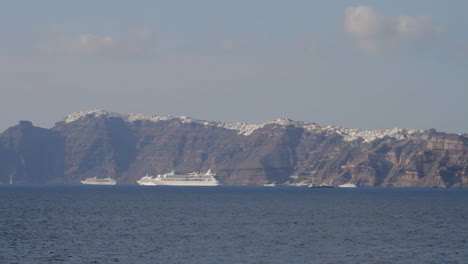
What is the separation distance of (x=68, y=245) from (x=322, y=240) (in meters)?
26.8

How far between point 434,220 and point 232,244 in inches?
1807

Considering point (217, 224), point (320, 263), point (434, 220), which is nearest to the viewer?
point (320, 263)

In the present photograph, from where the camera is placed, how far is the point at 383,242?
77938 millimetres

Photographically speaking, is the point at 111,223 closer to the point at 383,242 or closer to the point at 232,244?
the point at 232,244

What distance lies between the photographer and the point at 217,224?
10150 centimetres

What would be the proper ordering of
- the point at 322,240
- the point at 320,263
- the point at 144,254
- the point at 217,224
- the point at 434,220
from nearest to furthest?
the point at 320,263
the point at 144,254
the point at 322,240
the point at 217,224
the point at 434,220

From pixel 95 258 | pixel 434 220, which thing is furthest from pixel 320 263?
pixel 434 220

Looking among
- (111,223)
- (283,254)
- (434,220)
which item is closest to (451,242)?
(283,254)

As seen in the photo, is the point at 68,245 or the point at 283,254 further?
the point at 68,245

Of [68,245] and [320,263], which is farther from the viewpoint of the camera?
[68,245]

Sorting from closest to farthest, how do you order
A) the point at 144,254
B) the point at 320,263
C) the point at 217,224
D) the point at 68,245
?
the point at 320,263
the point at 144,254
the point at 68,245
the point at 217,224

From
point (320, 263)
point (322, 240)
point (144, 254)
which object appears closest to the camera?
point (320, 263)

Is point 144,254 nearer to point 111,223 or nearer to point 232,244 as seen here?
point 232,244

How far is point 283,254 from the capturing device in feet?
226
